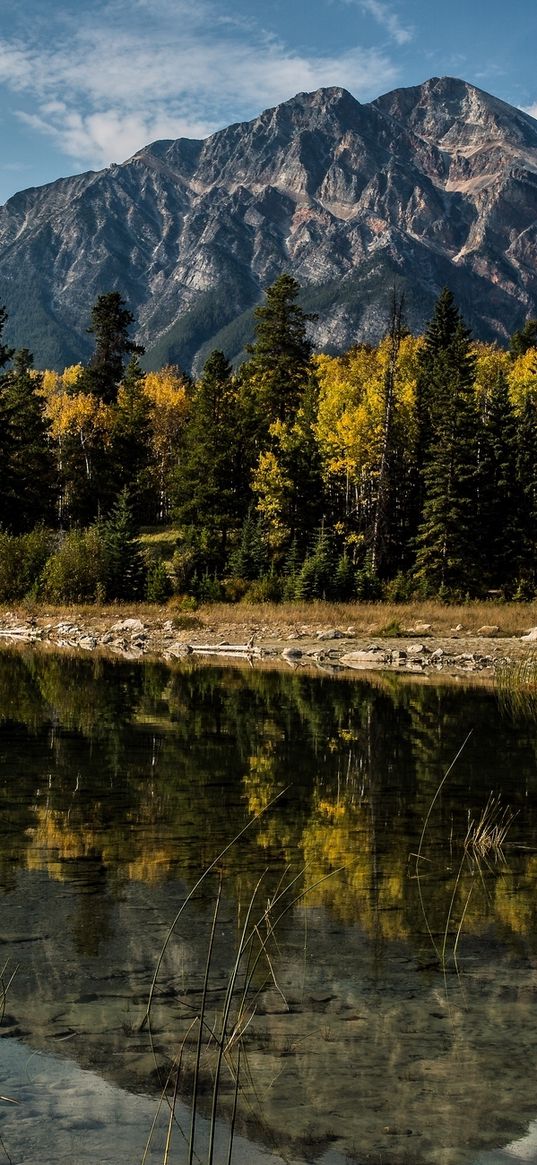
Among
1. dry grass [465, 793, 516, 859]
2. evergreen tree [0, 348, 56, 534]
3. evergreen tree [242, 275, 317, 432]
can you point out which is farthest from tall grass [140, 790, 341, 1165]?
evergreen tree [242, 275, 317, 432]

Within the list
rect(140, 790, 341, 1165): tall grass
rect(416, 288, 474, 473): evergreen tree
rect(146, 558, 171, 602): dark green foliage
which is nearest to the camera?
rect(140, 790, 341, 1165): tall grass

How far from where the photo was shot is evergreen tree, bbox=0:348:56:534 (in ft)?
220

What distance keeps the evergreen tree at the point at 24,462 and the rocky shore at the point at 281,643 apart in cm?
1796

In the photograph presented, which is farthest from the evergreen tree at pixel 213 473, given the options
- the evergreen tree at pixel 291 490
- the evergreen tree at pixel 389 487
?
the evergreen tree at pixel 389 487

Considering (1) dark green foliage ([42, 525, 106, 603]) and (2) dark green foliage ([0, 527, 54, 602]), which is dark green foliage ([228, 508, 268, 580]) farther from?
(2) dark green foliage ([0, 527, 54, 602])

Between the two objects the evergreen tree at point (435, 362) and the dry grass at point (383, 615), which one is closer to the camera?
the dry grass at point (383, 615)

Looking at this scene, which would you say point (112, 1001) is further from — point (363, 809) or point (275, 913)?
point (363, 809)

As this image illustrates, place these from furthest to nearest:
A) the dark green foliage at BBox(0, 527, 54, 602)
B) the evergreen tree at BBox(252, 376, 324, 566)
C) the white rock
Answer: the evergreen tree at BBox(252, 376, 324, 566) < the dark green foliage at BBox(0, 527, 54, 602) < the white rock

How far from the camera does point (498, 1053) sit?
5840 millimetres

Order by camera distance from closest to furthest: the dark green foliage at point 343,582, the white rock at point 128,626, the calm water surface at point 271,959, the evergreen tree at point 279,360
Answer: the calm water surface at point 271,959 → the white rock at point 128,626 → the dark green foliage at point 343,582 → the evergreen tree at point 279,360

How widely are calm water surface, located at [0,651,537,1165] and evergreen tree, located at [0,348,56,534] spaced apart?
175 feet

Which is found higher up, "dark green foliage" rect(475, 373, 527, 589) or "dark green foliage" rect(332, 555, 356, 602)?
"dark green foliage" rect(475, 373, 527, 589)

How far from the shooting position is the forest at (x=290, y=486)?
54.1m

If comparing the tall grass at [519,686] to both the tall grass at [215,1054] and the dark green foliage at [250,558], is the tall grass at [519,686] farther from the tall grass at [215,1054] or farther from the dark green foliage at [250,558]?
the dark green foliage at [250,558]
